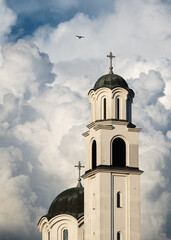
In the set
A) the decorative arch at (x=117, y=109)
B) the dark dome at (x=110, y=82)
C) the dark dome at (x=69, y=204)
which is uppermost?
the dark dome at (x=110, y=82)

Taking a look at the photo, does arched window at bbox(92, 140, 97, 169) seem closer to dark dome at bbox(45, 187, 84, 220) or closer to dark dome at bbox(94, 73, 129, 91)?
dark dome at bbox(94, 73, 129, 91)

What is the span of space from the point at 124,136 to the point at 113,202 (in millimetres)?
5684

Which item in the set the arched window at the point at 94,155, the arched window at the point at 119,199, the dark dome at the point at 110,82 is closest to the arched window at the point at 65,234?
the arched window at the point at 94,155

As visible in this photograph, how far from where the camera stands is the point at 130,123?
213ft

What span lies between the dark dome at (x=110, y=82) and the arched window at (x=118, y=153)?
4605 millimetres

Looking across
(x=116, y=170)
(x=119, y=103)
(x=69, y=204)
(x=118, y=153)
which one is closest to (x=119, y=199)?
(x=116, y=170)

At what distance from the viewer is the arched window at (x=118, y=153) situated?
2510 inches

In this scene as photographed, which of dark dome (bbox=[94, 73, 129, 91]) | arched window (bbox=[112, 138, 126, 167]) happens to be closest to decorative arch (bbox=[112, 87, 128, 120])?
dark dome (bbox=[94, 73, 129, 91])

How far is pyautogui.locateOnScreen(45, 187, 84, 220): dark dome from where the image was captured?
7175cm

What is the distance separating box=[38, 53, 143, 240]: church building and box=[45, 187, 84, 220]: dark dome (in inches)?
235

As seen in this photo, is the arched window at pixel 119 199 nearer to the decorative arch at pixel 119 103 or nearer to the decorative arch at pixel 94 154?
the decorative arch at pixel 94 154

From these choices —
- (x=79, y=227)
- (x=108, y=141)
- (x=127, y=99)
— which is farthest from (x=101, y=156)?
(x=79, y=227)

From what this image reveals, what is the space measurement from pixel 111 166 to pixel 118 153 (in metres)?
1.47

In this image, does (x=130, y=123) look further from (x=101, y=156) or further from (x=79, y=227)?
(x=79, y=227)
